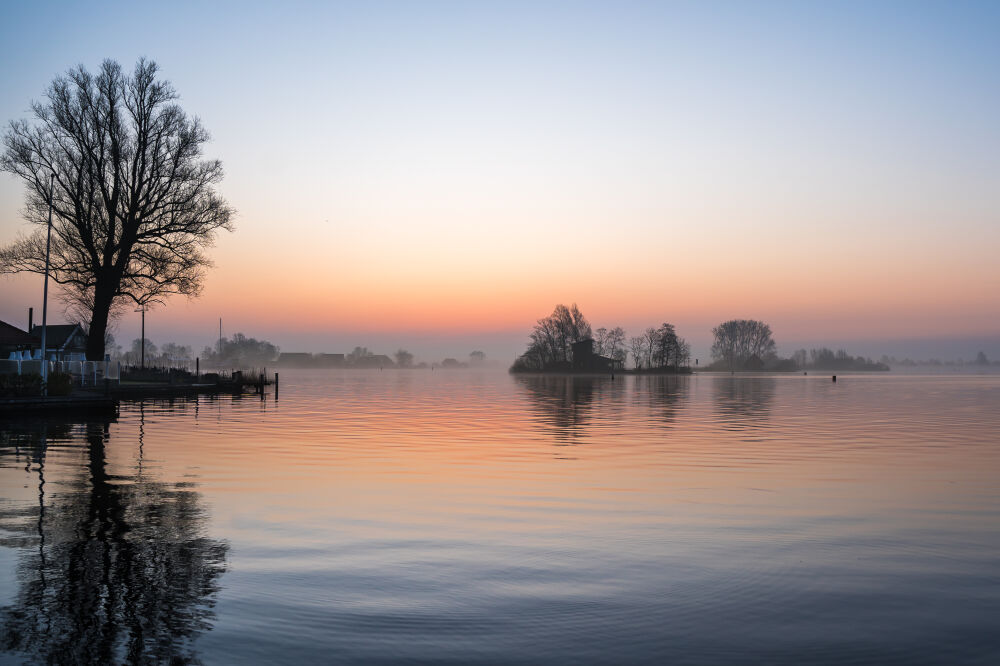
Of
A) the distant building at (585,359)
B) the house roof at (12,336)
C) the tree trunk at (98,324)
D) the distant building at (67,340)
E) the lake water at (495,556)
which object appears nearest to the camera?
the lake water at (495,556)

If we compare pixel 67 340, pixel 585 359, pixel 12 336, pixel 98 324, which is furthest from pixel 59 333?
pixel 585 359

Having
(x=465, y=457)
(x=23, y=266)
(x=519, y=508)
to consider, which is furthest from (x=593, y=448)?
(x=23, y=266)

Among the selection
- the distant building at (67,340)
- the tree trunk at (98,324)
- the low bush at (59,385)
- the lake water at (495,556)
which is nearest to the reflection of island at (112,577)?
the lake water at (495,556)

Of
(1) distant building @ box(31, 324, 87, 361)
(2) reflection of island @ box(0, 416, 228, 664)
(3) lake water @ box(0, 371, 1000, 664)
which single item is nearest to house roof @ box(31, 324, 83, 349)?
(1) distant building @ box(31, 324, 87, 361)

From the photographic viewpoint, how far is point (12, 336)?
197 feet

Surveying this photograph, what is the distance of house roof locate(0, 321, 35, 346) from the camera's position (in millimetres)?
59188

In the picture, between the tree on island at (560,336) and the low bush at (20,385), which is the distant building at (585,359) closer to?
the tree on island at (560,336)

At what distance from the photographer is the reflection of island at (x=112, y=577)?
600 centimetres

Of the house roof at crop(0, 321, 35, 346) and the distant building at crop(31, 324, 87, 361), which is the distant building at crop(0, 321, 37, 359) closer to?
the house roof at crop(0, 321, 35, 346)

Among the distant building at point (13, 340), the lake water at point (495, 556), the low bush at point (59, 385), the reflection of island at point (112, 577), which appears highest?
the distant building at point (13, 340)

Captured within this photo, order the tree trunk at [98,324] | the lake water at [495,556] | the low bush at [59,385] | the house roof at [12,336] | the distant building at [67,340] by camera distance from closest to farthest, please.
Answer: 1. the lake water at [495,556]
2. the low bush at [59,385]
3. the tree trunk at [98,324]
4. the house roof at [12,336]
5. the distant building at [67,340]

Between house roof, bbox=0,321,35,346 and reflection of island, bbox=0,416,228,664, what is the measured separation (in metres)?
54.7

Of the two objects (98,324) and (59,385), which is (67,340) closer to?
(98,324)

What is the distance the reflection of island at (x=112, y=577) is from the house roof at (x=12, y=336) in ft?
180
